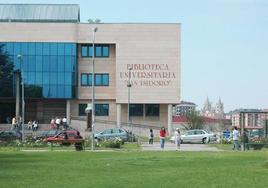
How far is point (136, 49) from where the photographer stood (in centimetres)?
9031

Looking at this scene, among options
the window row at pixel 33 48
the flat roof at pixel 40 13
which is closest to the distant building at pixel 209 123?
the flat roof at pixel 40 13

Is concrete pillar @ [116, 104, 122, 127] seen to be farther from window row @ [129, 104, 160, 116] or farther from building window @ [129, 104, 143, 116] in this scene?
building window @ [129, 104, 143, 116]

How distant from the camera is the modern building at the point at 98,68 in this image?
293 ft

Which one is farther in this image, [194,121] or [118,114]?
[194,121]

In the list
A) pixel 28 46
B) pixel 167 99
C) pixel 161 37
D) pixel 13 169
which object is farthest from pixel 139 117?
pixel 13 169

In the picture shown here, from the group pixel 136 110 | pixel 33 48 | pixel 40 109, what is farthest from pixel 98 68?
pixel 40 109

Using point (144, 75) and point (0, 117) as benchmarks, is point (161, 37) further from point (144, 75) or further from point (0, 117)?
point (0, 117)

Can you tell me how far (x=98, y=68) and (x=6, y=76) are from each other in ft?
41.9

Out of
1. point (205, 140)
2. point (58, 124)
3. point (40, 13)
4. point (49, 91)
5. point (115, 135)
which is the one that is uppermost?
point (40, 13)

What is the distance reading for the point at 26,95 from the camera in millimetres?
89375

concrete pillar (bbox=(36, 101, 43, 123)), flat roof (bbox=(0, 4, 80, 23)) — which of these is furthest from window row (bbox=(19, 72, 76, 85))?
flat roof (bbox=(0, 4, 80, 23))

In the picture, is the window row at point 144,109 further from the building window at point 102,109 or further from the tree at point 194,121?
the tree at point 194,121

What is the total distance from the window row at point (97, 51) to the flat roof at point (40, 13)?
479 cm

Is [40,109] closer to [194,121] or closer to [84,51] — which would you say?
[84,51]
